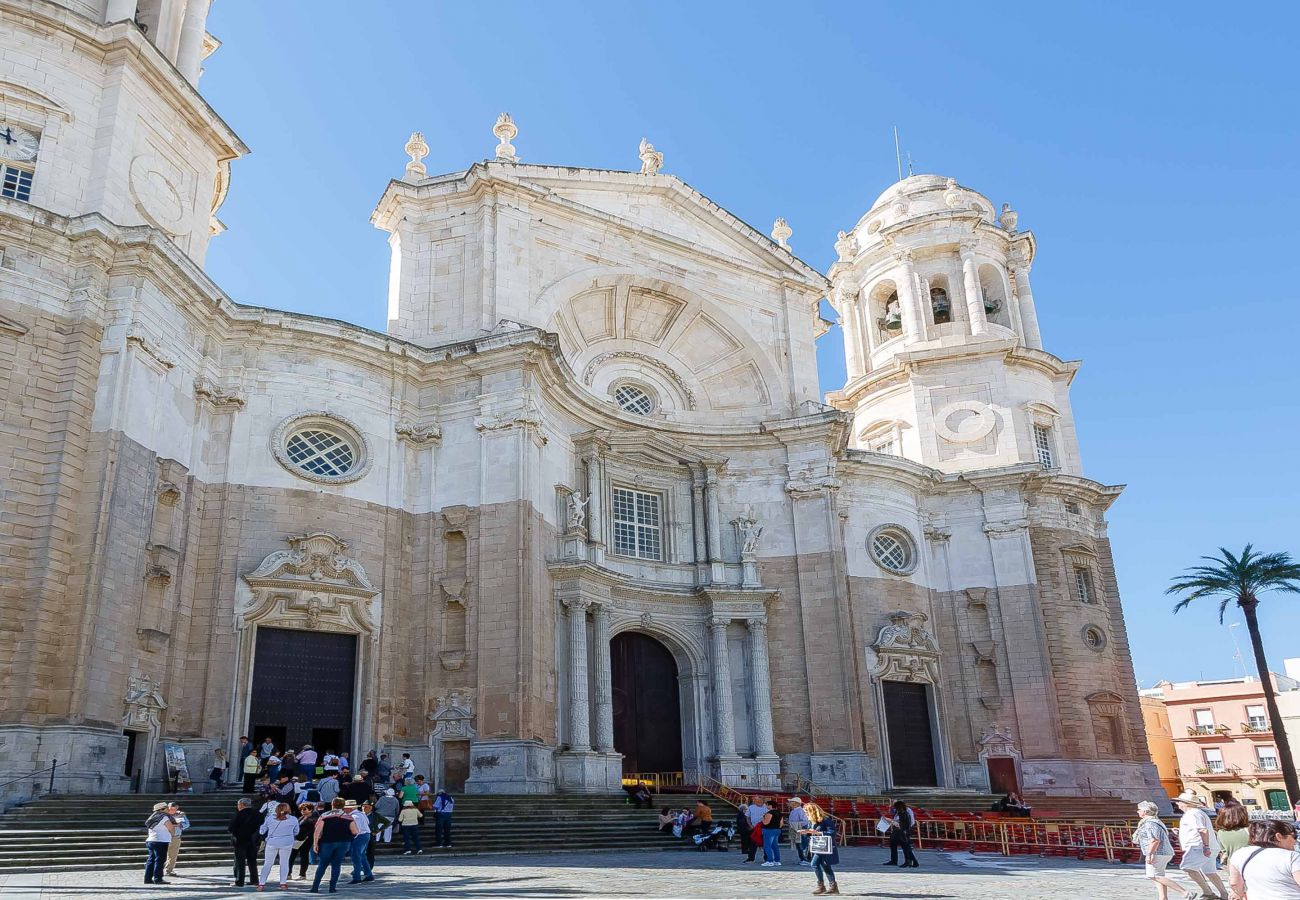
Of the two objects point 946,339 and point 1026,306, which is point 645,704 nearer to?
point 946,339

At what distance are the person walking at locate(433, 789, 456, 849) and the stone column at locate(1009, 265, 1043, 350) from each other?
3277 cm

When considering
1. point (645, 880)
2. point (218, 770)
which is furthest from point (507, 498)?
point (645, 880)

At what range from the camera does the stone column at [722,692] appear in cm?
3128

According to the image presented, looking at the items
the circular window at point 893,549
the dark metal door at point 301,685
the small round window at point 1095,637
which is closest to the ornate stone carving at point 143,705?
the dark metal door at point 301,685

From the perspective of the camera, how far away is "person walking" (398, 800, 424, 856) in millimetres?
18766

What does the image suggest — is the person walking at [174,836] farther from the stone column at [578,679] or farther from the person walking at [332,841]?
the stone column at [578,679]

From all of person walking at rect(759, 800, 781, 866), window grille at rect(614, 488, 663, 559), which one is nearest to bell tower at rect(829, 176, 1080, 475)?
window grille at rect(614, 488, 663, 559)

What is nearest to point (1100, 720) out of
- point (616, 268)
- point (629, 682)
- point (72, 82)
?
point (629, 682)

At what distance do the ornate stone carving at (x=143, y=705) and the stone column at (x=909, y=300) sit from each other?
31.0 meters

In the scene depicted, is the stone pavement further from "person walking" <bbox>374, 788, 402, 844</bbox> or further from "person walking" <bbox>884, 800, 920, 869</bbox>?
"person walking" <bbox>374, 788, 402, 844</bbox>

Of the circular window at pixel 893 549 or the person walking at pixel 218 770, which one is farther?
the circular window at pixel 893 549

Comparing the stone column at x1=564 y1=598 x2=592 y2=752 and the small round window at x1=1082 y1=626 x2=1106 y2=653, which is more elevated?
the small round window at x1=1082 y1=626 x2=1106 y2=653

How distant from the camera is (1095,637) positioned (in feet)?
128

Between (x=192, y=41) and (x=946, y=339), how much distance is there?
28451mm
